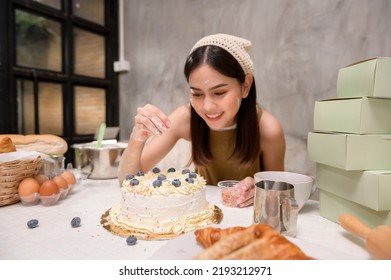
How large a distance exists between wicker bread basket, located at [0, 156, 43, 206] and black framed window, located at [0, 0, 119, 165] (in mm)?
1273

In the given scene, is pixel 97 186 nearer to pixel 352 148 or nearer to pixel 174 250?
pixel 174 250

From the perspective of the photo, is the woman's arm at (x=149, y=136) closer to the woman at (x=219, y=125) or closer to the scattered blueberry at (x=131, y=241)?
the woman at (x=219, y=125)

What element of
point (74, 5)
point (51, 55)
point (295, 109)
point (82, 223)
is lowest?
point (82, 223)

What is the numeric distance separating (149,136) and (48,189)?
48 centimetres

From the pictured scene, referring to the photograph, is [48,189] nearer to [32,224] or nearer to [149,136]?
[32,224]

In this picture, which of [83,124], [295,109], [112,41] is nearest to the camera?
[295,109]

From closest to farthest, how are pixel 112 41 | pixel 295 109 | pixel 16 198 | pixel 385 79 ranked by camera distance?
pixel 385 79, pixel 16 198, pixel 295 109, pixel 112 41

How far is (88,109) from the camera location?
2.66 m

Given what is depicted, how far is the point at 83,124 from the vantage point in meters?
2.62

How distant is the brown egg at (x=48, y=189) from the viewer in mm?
960

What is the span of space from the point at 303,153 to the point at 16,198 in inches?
70.3

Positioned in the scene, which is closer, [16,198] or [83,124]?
[16,198]

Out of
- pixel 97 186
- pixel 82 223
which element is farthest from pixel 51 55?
pixel 82 223

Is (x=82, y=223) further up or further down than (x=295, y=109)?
further down
